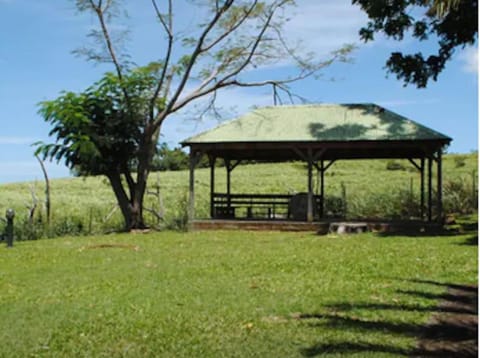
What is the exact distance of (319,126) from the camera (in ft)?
74.1

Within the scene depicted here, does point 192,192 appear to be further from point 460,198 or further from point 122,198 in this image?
point 460,198

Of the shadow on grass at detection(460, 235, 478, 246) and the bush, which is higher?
the bush

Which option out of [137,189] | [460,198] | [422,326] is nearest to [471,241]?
[422,326]

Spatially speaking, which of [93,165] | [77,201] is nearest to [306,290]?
[93,165]

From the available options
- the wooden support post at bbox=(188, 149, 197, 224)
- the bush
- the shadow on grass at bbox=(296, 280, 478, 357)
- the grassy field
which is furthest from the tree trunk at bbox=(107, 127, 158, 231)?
Answer: the shadow on grass at bbox=(296, 280, 478, 357)

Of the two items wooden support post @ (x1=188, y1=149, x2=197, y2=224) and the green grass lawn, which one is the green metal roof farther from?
the green grass lawn

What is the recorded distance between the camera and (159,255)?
14797 millimetres

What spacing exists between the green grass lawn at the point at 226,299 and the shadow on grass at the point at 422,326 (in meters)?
0.03

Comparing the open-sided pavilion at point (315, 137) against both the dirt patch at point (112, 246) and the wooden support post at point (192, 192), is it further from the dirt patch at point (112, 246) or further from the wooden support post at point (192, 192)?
the dirt patch at point (112, 246)

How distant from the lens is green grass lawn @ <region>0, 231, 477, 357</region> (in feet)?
22.0

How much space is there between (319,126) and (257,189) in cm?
2046

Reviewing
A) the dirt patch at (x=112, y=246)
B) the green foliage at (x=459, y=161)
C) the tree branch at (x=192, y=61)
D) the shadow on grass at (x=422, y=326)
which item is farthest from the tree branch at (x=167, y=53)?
the green foliage at (x=459, y=161)

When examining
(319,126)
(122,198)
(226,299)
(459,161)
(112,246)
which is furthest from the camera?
(459,161)

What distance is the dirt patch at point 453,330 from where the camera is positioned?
6344 millimetres
